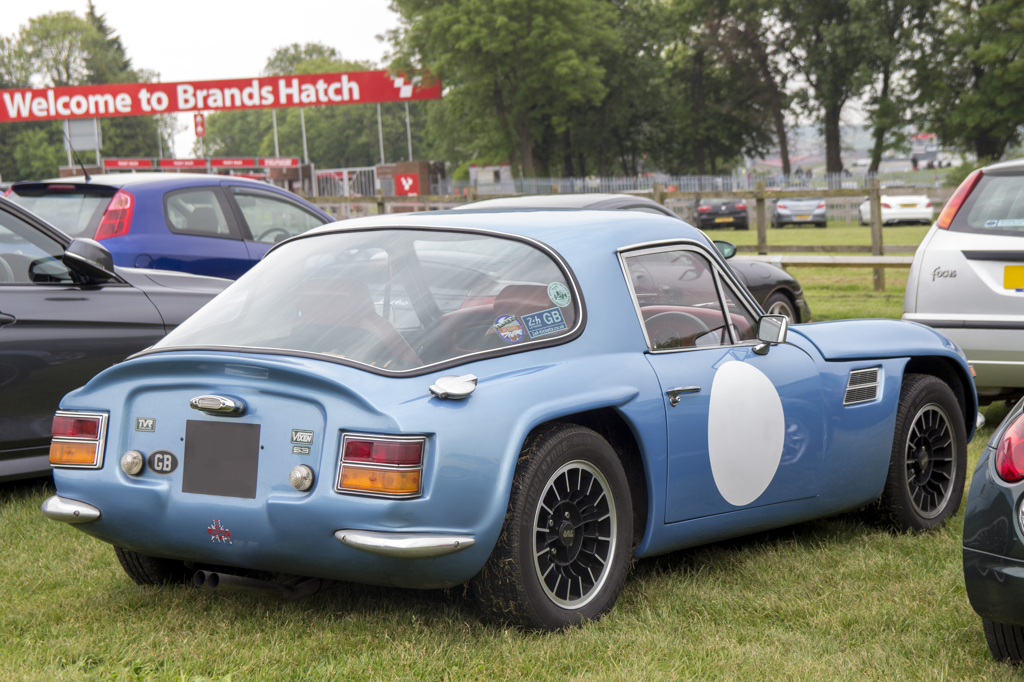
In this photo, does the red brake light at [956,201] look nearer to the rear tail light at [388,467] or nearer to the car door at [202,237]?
the rear tail light at [388,467]

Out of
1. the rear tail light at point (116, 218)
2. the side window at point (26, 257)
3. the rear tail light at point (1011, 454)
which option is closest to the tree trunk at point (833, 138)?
the rear tail light at point (116, 218)

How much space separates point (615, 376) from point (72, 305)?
3.05 meters

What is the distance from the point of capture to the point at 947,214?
21.1ft

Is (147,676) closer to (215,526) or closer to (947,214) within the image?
(215,526)

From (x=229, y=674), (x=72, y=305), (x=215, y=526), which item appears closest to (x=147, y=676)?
(x=229, y=674)

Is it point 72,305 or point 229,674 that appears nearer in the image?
point 229,674

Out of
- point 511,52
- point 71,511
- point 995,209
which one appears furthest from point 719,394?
point 511,52

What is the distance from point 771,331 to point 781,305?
600 cm

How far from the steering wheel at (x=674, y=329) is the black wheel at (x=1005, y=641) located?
136cm

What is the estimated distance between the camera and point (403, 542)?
283 cm

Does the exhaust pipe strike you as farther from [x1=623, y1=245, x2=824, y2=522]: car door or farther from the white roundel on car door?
the white roundel on car door

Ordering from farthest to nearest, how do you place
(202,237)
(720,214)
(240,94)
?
(240,94) → (720,214) → (202,237)

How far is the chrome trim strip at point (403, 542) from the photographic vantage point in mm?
2820

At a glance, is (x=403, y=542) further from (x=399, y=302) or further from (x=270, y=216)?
(x=270, y=216)
